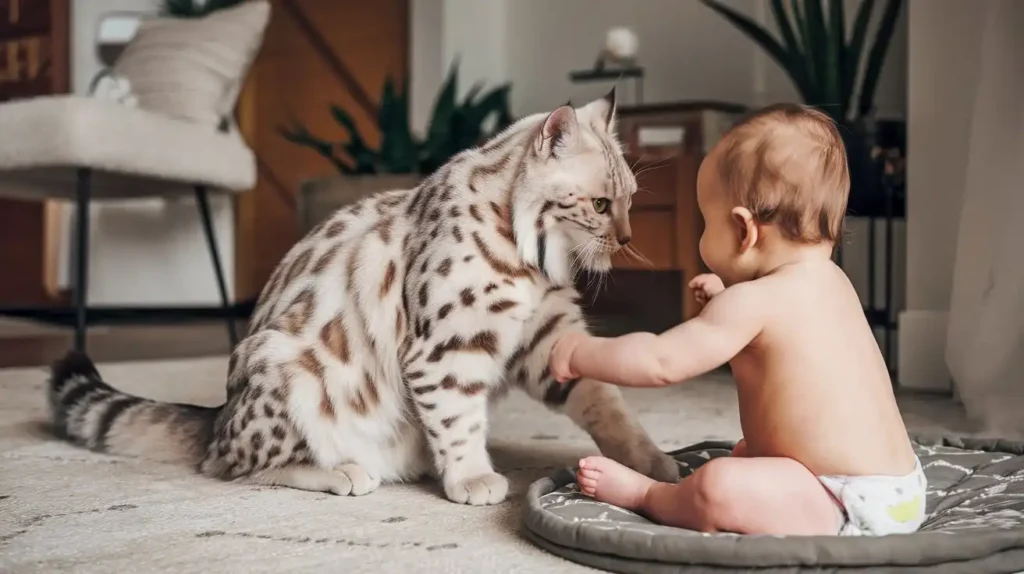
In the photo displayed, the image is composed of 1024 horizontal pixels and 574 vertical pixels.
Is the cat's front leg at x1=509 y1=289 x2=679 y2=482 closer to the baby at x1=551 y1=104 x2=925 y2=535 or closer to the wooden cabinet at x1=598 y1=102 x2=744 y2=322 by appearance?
the baby at x1=551 y1=104 x2=925 y2=535

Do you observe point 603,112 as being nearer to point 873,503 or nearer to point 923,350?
point 873,503

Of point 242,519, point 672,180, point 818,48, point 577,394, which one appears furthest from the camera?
point 672,180

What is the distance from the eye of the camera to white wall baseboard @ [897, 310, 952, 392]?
2.28 meters

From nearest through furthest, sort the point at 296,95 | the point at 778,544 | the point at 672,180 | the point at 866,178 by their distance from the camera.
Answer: the point at 778,544 < the point at 866,178 < the point at 672,180 < the point at 296,95

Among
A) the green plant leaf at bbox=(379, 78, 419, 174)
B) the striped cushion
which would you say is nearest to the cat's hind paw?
the striped cushion

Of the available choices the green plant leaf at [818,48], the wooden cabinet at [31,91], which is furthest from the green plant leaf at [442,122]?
the wooden cabinet at [31,91]

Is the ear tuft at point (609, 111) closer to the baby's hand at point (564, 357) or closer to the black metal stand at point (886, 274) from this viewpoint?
the baby's hand at point (564, 357)

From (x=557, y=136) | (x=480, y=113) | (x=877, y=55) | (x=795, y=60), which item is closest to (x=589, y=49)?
(x=480, y=113)

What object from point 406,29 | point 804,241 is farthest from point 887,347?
point 406,29

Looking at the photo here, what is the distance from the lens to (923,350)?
2.31 m

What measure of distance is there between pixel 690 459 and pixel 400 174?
209 cm

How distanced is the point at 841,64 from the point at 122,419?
1.87 m

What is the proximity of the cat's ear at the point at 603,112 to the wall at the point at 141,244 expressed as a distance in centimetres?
324

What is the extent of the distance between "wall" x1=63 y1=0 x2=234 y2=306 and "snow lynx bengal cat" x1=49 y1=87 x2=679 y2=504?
3164 mm
